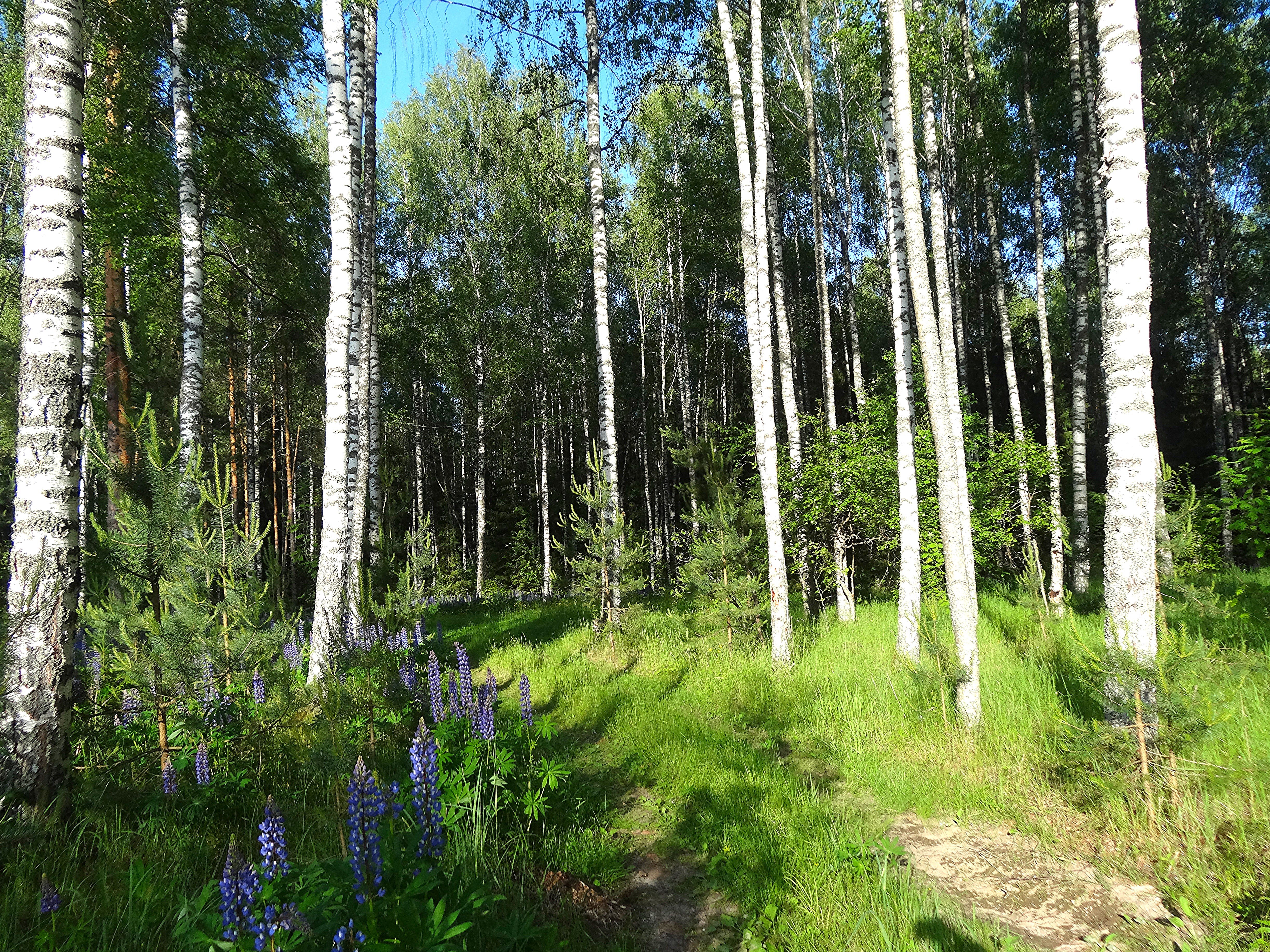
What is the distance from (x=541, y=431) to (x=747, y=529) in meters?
12.9

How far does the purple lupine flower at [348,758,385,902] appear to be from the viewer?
5.82 feet

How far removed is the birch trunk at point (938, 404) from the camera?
4.37 meters

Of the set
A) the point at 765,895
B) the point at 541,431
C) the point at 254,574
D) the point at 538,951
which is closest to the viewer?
the point at 538,951

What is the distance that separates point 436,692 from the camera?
161 inches

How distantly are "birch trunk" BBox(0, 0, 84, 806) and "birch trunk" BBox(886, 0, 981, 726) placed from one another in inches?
216

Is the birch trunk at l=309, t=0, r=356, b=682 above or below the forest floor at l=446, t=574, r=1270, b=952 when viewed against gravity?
above

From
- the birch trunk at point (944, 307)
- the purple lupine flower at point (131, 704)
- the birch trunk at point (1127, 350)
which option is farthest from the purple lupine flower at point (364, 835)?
the birch trunk at point (944, 307)

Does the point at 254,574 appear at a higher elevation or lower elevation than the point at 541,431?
lower

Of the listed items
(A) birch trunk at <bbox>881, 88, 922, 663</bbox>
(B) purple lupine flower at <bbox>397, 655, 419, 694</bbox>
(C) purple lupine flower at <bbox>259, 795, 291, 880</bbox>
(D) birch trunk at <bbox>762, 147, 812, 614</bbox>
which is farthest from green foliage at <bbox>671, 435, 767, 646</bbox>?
(C) purple lupine flower at <bbox>259, 795, 291, 880</bbox>

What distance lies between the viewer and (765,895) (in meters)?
2.86

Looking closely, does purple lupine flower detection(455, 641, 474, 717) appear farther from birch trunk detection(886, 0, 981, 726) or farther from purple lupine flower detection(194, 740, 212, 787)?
birch trunk detection(886, 0, 981, 726)

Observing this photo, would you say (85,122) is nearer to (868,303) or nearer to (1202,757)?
(1202,757)

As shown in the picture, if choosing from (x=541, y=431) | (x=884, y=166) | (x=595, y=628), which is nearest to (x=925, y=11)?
(x=884, y=166)

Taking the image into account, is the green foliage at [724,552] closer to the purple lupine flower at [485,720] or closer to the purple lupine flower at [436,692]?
the purple lupine flower at [436,692]
